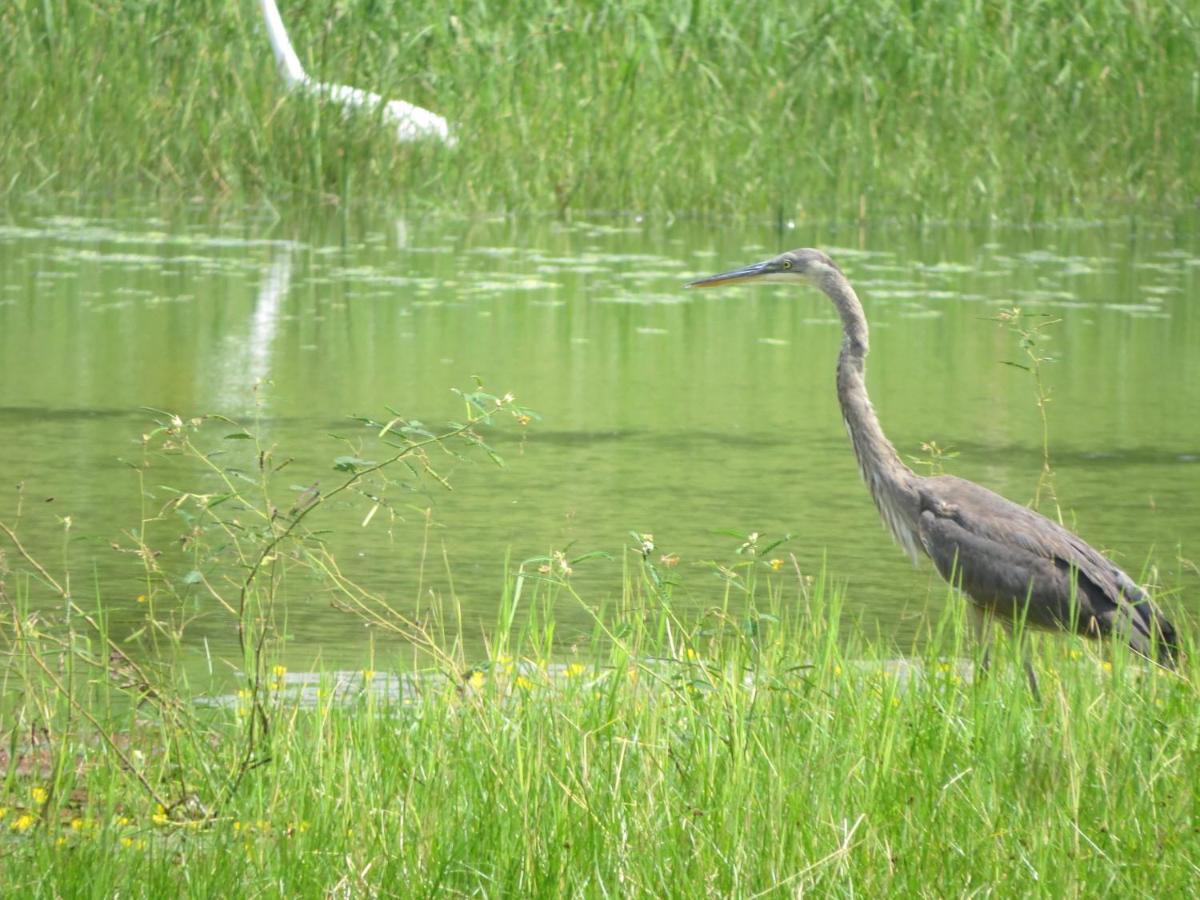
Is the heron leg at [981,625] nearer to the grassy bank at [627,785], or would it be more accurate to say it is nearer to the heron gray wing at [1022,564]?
the heron gray wing at [1022,564]

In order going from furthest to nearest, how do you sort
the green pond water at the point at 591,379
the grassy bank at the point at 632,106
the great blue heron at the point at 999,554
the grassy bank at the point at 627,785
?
the grassy bank at the point at 632,106, the green pond water at the point at 591,379, the great blue heron at the point at 999,554, the grassy bank at the point at 627,785

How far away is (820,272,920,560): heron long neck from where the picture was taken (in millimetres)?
4992

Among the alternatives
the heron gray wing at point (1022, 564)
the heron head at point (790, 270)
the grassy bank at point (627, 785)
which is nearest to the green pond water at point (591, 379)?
the heron gray wing at point (1022, 564)

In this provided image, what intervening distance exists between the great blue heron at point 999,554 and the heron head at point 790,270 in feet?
1.49

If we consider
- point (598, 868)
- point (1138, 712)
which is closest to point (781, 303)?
point (1138, 712)

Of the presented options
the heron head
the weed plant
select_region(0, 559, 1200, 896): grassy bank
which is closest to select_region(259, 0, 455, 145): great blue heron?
the heron head

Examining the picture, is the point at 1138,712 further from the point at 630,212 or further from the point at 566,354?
the point at 630,212

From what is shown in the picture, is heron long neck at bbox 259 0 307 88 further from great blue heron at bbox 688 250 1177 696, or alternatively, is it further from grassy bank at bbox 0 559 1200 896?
grassy bank at bbox 0 559 1200 896

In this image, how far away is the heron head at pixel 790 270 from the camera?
551 centimetres

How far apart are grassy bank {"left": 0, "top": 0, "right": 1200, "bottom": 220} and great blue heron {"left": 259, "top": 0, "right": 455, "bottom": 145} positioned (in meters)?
0.10

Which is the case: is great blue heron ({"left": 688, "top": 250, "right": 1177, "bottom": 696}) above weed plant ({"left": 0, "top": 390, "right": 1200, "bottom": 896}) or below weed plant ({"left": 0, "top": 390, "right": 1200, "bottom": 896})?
above

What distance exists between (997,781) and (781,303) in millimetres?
7496

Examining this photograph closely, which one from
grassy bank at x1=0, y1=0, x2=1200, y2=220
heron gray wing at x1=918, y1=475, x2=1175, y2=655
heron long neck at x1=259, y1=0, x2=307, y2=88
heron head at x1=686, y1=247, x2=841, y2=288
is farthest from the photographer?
grassy bank at x1=0, y1=0, x2=1200, y2=220

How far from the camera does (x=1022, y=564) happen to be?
4.69 m
